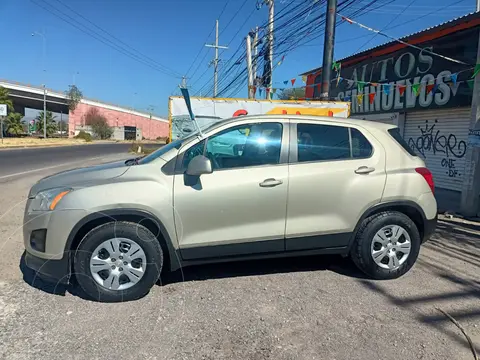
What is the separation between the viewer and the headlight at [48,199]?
132 inches

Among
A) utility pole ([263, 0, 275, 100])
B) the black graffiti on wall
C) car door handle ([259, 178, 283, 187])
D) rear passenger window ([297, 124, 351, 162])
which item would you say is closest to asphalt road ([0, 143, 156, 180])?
utility pole ([263, 0, 275, 100])

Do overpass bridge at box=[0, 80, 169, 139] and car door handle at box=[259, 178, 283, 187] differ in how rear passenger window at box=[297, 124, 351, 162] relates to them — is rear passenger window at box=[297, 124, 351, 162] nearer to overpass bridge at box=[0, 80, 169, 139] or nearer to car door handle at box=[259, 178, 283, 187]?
car door handle at box=[259, 178, 283, 187]

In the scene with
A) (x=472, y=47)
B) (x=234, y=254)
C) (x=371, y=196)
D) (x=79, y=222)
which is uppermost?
(x=472, y=47)

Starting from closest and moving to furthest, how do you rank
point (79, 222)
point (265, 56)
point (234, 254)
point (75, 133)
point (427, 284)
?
point (79, 222) → point (234, 254) → point (427, 284) → point (265, 56) → point (75, 133)

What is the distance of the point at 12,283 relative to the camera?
378cm

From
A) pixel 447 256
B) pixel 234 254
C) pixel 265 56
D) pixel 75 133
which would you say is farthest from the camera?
pixel 75 133

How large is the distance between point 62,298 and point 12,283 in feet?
2.38

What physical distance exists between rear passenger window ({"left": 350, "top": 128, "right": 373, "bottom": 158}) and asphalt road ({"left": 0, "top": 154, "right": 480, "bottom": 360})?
138 cm

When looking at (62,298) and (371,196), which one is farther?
(371,196)

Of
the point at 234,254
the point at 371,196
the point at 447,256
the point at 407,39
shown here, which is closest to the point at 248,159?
the point at 234,254

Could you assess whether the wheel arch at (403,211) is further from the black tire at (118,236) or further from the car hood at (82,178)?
the car hood at (82,178)

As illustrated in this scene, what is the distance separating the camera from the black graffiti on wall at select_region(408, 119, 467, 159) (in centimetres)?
1025

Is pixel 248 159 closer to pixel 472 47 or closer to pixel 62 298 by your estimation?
pixel 62 298

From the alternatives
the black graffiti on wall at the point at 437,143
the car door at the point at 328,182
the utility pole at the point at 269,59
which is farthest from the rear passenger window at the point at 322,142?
the utility pole at the point at 269,59
